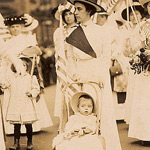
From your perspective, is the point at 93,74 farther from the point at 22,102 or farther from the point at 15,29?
the point at 15,29

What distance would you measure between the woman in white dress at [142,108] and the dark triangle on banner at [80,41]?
4.09 feet

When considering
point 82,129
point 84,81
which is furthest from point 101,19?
point 82,129

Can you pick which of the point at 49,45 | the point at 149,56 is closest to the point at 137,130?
the point at 149,56

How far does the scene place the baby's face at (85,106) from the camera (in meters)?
6.84

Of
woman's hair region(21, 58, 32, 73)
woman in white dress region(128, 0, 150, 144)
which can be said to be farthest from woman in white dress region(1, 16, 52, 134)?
woman in white dress region(128, 0, 150, 144)

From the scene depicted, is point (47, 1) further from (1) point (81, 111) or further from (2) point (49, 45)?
(1) point (81, 111)

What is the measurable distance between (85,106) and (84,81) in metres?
0.30

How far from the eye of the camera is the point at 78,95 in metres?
6.88

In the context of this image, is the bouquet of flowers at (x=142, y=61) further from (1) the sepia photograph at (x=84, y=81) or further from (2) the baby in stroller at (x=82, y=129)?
(2) the baby in stroller at (x=82, y=129)

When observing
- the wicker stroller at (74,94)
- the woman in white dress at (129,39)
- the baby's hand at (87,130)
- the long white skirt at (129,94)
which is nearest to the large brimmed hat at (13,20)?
the woman in white dress at (129,39)

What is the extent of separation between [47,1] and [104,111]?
9082 millimetres

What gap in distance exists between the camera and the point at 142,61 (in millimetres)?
8047

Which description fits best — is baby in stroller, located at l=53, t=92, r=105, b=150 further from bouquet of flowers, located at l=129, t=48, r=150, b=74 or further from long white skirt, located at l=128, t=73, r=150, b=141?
long white skirt, located at l=128, t=73, r=150, b=141

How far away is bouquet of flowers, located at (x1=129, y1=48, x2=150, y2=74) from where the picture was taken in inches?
314
